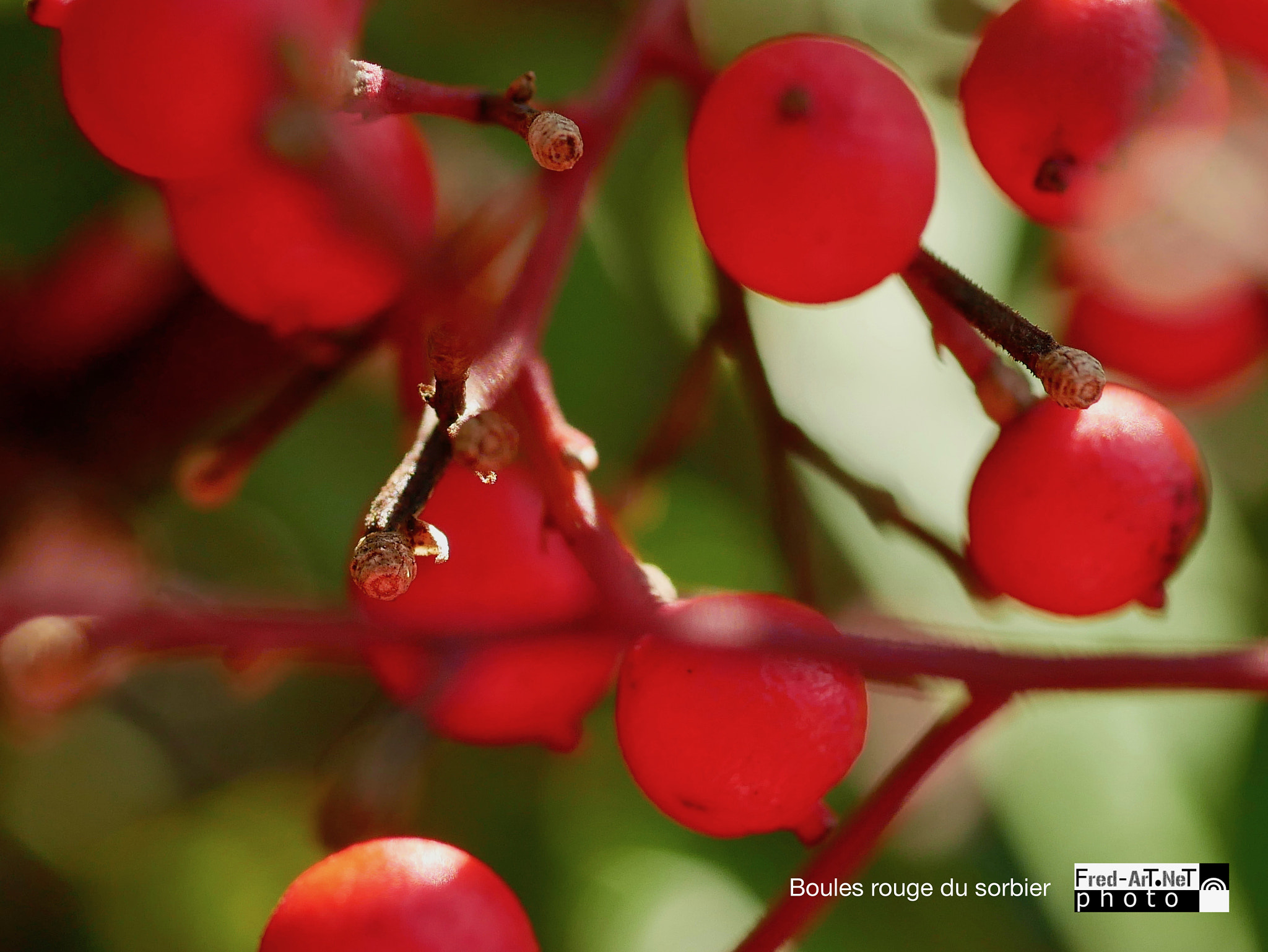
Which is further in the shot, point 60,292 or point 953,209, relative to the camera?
point 953,209

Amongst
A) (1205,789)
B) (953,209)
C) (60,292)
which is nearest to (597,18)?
(953,209)

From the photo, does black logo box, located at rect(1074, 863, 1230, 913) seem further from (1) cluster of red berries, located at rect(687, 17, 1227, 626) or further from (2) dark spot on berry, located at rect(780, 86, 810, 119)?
(2) dark spot on berry, located at rect(780, 86, 810, 119)

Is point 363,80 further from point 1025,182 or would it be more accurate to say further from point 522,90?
point 1025,182

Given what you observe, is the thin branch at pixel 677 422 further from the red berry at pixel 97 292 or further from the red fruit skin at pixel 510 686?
the red berry at pixel 97 292

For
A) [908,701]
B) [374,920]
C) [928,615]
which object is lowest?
[908,701]

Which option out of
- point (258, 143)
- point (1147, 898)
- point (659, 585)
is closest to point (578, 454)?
point (659, 585)

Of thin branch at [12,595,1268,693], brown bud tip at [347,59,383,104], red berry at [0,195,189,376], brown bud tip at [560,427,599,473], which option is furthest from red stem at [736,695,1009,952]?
red berry at [0,195,189,376]

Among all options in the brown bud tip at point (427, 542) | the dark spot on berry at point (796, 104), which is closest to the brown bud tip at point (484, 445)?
the brown bud tip at point (427, 542)

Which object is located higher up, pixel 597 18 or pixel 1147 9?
pixel 1147 9

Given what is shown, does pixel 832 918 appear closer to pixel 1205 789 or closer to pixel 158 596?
pixel 1205 789
